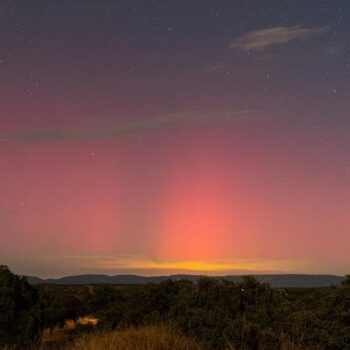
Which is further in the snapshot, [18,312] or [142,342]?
[18,312]

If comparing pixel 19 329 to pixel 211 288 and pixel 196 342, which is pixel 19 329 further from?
pixel 196 342

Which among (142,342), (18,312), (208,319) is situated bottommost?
(142,342)

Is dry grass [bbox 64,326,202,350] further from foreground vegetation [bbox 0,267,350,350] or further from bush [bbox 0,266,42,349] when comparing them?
Answer: bush [bbox 0,266,42,349]

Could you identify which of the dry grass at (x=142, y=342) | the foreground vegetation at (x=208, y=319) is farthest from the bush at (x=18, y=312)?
the dry grass at (x=142, y=342)

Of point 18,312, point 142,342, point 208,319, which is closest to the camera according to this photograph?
point 142,342


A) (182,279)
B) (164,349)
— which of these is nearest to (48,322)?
(182,279)

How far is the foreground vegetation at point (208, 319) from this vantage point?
13984mm

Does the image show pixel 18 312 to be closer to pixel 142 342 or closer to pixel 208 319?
pixel 208 319

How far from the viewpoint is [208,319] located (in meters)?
16.2

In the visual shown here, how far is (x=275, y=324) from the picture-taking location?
Result: 649 inches

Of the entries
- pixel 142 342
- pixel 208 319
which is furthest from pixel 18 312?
pixel 142 342

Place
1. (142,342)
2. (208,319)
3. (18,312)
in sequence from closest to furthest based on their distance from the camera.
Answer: (142,342)
(208,319)
(18,312)

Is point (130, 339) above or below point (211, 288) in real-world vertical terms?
below

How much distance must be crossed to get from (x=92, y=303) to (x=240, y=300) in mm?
23354
